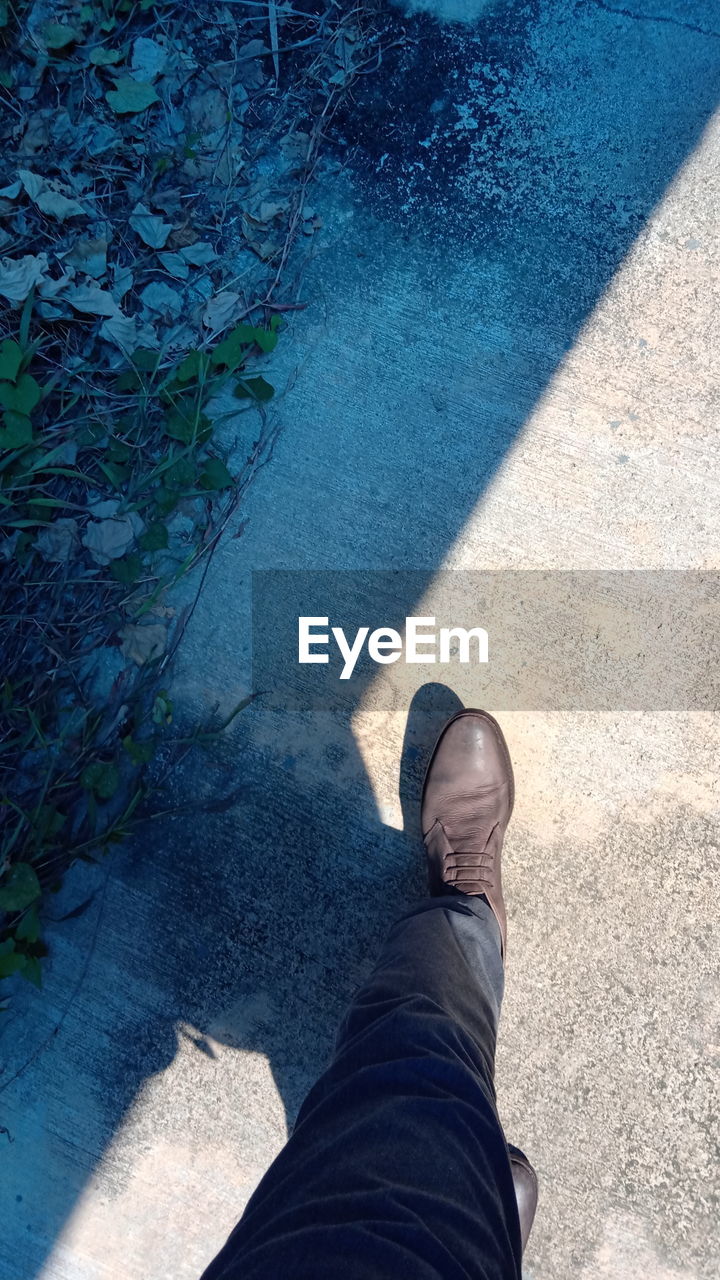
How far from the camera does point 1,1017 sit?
1.86 meters

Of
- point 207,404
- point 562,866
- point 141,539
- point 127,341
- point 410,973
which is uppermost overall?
point 127,341

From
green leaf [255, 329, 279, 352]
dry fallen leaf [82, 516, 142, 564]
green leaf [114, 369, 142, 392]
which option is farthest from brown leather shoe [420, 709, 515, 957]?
green leaf [114, 369, 142, 392]

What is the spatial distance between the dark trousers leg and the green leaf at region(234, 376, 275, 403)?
4.55 feet

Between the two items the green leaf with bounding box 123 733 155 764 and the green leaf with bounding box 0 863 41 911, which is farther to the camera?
the green leaf with bounding box 123 733 155 764

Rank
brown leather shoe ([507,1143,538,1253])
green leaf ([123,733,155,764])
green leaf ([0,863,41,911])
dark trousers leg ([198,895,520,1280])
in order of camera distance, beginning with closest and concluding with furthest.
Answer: dark trousers leg ([198,895,520,1280])
brown leather shoe ([507,1143,538,1253])
green leaf ([0,863,41,911])
green leaf ([123,733,155,764])

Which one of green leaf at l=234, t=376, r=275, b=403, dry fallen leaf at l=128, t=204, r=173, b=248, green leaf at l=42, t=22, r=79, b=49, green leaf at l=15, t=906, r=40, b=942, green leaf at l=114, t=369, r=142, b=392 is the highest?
green leaf at l=42, t=22, r=79, b=49

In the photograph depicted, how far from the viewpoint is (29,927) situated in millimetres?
1778

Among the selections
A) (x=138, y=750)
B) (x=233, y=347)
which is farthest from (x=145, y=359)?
(x=138, y=750)

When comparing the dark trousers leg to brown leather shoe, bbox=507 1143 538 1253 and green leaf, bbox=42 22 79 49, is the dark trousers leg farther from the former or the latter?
green leaf, bbox=42 22 79 49

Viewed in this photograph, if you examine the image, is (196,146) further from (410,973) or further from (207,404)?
(410,973)

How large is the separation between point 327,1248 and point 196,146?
93.2 inches

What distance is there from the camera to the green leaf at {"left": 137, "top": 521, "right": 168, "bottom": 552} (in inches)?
74.2

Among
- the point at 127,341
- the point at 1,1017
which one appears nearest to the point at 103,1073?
the point at 1,1017

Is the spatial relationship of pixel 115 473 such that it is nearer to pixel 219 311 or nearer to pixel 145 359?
pixel 145 359
